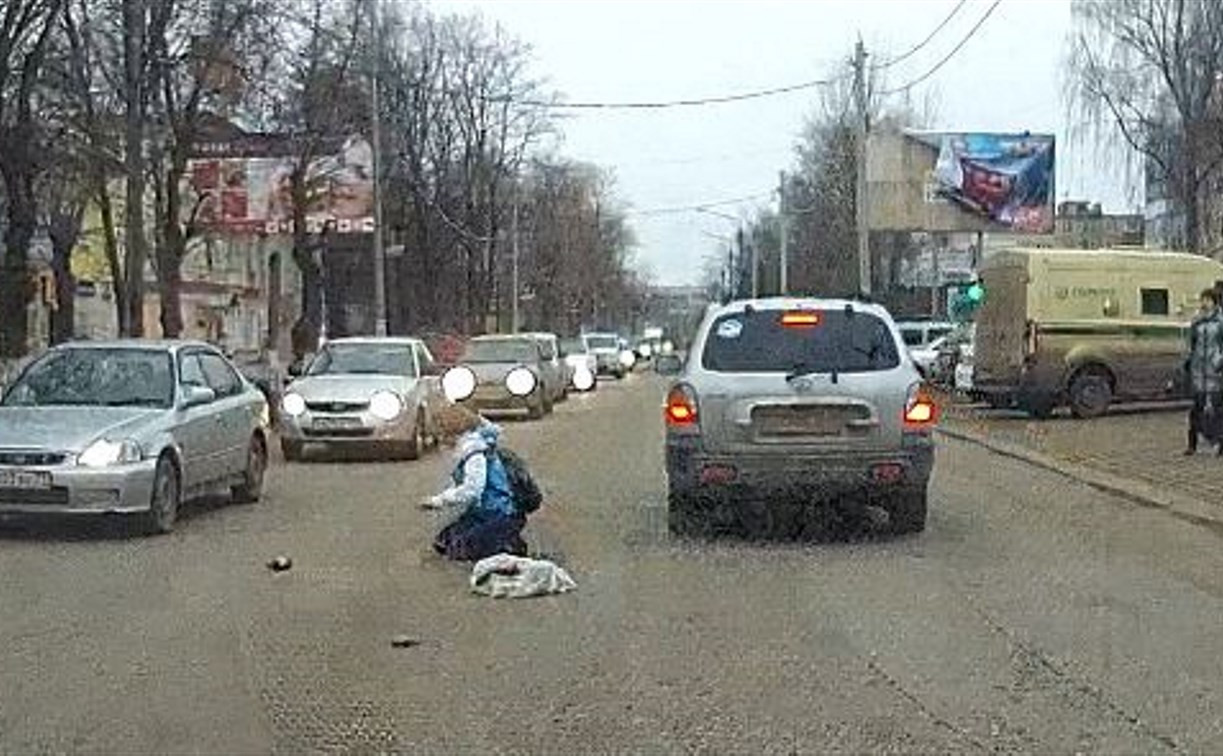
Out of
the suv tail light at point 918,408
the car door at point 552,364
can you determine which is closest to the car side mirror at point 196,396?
the suv tail light at point 918,408

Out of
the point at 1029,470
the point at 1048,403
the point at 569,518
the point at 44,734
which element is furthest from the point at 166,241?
the point at 44,734

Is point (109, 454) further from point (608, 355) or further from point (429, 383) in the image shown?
point (608, 355)

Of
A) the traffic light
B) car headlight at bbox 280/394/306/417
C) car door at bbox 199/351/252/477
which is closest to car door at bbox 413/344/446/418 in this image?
car headlight at bbox 280/394/306/417

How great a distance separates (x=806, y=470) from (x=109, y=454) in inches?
194

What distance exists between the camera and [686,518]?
603 inches

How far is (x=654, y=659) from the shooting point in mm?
9734

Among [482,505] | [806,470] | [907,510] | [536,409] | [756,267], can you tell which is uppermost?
[756,267]

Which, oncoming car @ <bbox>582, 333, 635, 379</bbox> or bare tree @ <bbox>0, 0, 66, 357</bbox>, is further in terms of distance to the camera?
oncoming car @ <bbox>582, 333, 635, 379</bbox>

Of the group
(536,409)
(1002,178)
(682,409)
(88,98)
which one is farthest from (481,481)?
(1002,178)

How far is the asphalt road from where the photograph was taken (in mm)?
8141

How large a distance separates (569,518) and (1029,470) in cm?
782

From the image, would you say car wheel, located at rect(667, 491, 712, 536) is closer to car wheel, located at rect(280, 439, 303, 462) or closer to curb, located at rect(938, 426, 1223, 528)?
curb, located at rect(938, 426, 1223, 528)

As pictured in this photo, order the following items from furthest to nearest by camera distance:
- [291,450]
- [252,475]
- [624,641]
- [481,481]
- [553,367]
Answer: [553,367]
[291,450]
[252,475]
[481,481]
[624,641]

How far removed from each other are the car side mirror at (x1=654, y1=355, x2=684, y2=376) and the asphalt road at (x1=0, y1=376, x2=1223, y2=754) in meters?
1.19
